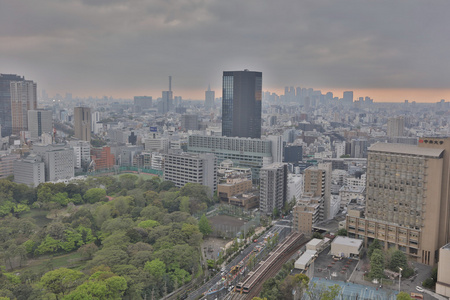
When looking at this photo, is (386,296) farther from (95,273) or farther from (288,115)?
(288,115)

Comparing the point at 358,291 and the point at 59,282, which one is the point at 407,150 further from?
the point at 59,282

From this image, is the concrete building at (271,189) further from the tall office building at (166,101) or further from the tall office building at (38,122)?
the tall office building at (166,101)

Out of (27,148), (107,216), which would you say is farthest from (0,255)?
(27,148)

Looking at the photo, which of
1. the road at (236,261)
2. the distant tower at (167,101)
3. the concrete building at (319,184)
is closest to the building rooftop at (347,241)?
the road at (236,261)

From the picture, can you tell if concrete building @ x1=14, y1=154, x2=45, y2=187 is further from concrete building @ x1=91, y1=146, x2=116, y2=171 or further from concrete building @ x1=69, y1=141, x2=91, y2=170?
concrete building @ x1=91, y1=146, x2=116, y2=171

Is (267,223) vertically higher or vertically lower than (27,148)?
lower

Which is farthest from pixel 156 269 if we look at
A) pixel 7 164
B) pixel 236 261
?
pixel 7 164
